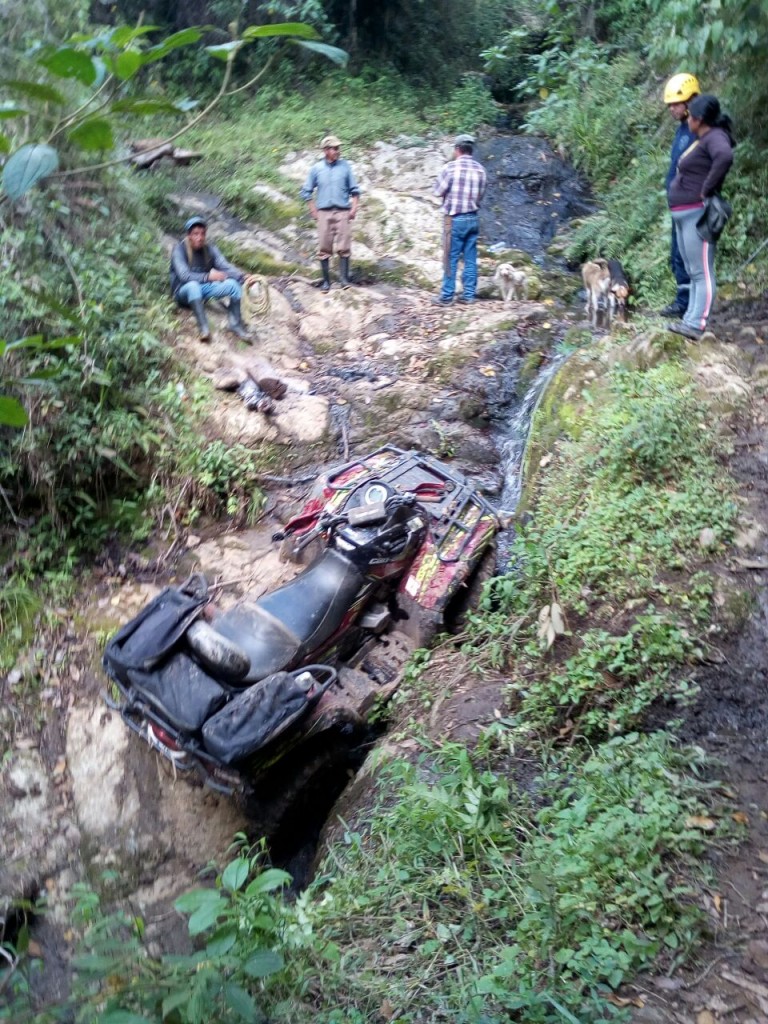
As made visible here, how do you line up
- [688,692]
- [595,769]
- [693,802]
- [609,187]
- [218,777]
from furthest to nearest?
1. [609,187]
2. [218,777]
3. [688,692]
4. [595,769]
5. [693,802]

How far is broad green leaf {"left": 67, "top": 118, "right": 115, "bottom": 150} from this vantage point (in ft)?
3.56

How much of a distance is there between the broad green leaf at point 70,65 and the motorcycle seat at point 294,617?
11.8 ft

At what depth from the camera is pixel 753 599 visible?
4336mm

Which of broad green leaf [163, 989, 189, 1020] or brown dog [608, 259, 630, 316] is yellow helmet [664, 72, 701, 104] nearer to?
brown dog [608, 259, 630, 316]

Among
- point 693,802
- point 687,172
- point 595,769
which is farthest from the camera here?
point 687,172

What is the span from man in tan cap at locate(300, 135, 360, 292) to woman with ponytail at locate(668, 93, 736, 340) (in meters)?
4.28

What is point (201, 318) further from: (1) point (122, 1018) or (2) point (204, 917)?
(1) point (122, 1018)

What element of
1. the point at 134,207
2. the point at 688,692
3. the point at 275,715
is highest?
the point at 134,207

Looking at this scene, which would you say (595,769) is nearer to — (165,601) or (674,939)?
(674,939)

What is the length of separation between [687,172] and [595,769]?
470 cm

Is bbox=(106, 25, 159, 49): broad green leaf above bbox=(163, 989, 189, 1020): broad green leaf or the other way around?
above

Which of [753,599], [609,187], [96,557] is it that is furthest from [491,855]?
[609,187]

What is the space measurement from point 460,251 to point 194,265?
3.09 m

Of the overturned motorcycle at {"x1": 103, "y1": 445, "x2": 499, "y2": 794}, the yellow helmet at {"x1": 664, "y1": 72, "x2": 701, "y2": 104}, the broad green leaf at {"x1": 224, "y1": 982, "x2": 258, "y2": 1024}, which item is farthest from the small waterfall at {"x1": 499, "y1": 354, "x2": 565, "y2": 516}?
the broad green leaf at {"x1": 224, "y1": 982, "x2": 258, "y2": 1024}
